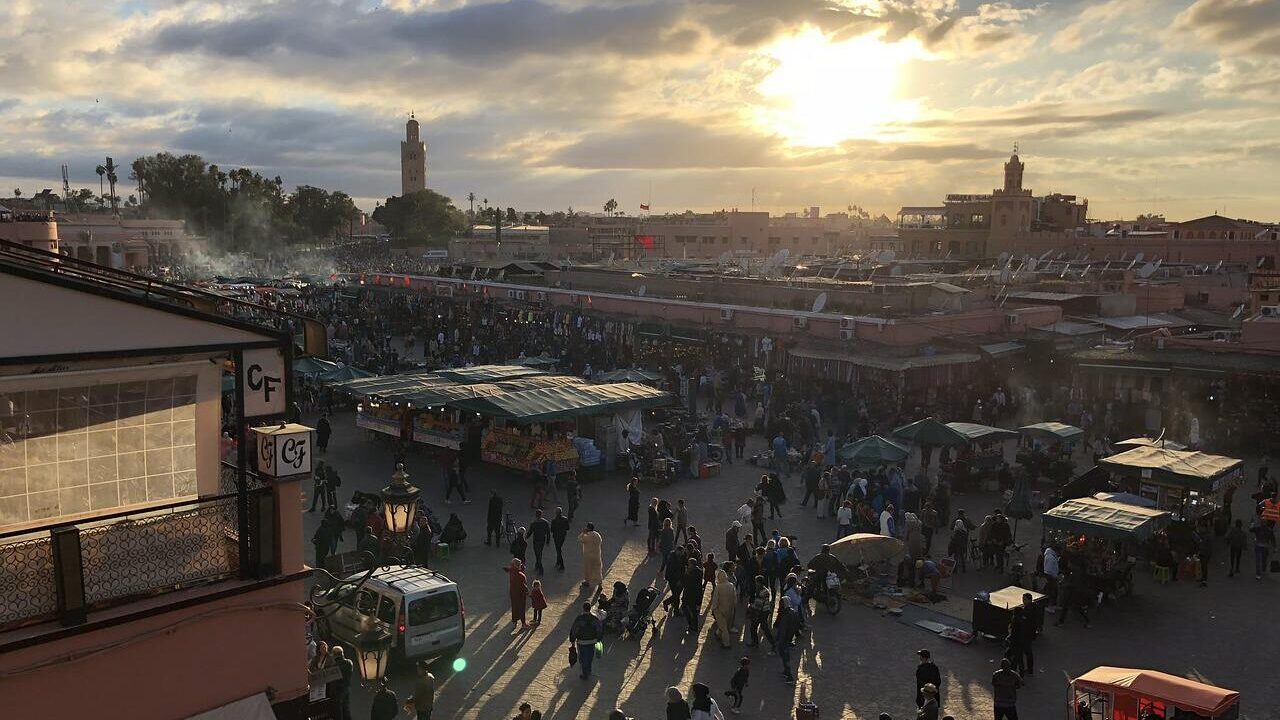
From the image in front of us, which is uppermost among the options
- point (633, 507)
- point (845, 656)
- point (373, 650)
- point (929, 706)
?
point (373, 650)

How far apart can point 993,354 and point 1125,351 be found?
3.57 m

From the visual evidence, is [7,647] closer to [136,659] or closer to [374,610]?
[136,659]

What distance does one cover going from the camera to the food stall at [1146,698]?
28.8 feet

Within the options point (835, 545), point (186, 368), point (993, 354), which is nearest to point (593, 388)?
point (835, 545)

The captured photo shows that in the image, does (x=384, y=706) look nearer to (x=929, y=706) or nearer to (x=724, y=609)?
(x=724, y=609)

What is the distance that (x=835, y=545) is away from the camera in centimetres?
1412

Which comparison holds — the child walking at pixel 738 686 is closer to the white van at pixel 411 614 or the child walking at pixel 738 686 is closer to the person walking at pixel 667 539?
the white van at pixel 411 614

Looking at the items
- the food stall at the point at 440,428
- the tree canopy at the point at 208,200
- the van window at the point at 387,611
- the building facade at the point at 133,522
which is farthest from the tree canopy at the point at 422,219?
the building facade at the point at 133,522

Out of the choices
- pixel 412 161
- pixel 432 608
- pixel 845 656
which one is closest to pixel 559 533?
pixel 432 608

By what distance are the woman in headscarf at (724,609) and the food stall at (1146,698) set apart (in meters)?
4.26

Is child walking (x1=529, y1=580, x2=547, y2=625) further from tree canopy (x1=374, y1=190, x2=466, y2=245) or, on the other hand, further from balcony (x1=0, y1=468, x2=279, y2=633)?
tree canopy (x1=374, y1=190, x2=466, y2=245)

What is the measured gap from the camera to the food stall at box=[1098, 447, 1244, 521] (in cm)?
1551

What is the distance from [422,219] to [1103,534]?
9642 centimetres

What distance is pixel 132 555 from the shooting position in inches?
250
